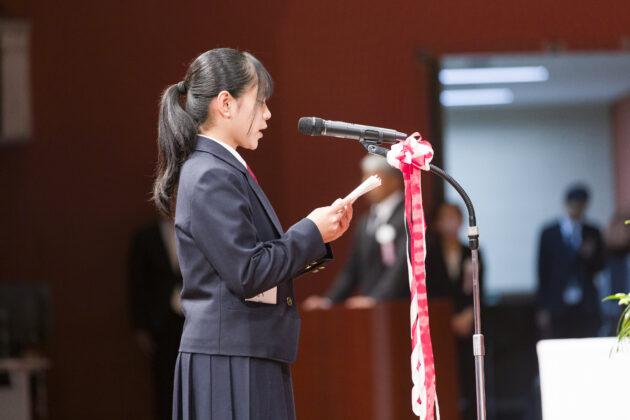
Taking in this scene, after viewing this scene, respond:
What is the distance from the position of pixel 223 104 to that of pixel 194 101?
0.23ft

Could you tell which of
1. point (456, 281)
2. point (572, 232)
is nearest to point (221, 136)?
point (456, 281)

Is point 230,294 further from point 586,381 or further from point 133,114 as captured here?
point 133,114

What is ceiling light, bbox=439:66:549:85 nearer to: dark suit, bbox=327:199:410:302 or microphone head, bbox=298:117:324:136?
dark suit, bbox=327:199:410:302

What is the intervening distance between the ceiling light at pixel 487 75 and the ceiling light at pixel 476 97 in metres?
0.09

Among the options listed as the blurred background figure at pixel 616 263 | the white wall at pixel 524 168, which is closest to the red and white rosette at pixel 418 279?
the blurred background figure at pixel 616 263

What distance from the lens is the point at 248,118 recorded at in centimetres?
184

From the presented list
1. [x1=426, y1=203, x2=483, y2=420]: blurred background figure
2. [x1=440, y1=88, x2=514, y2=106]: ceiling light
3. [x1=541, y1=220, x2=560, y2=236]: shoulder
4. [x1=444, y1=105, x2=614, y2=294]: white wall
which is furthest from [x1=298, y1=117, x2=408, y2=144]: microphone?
[x1=444, y1=105, x2=614, y2=294]: white wall

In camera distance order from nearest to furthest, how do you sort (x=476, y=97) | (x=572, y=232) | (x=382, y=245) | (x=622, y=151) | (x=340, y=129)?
(x=340, y=129), (x=382, y=245), (x=572, y=232), (x=476, y=97), (x=622, y=151)

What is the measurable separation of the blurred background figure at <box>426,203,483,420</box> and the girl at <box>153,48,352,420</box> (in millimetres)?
2564

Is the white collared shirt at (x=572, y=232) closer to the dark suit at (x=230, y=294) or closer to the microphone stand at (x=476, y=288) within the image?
the microphone stand at (x=476, y=288)

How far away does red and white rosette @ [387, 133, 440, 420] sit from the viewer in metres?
1.81

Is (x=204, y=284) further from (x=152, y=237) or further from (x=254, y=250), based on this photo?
(x=152, y=237)

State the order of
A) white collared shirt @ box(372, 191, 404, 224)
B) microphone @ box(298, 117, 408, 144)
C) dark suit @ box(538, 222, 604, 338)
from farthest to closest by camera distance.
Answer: dark suit @ box(538, 222, 604, 338)
white collared shirt @ box(372, 191, 404, 224)
microphone @ box(298, 117, 408, 144)

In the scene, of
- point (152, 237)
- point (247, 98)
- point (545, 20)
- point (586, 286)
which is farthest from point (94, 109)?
point (247, 98)
